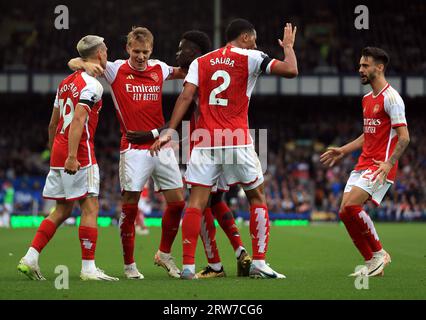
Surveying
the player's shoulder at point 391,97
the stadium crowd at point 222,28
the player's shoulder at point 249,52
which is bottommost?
the player's shoulder at point 391,97

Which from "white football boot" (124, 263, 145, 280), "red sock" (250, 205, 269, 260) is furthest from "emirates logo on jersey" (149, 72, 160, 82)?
"white football boot" (124, 263, 145, 280)

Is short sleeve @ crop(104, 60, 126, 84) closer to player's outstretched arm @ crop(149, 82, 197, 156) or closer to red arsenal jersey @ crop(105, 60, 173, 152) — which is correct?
red arsenal jersey @ crop(105, 60, 173, 152)

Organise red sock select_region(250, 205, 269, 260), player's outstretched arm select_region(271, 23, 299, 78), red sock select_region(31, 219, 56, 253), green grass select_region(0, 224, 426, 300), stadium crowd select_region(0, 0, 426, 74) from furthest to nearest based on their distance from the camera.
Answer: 1. stadium crowd select_region(0, 0, 426, 74)
2. red sock select_region(31, 219, 56, 253)
3. red sock select_region(250, 205, 269, 260)
4. player's outstretched arm select_region(271, 23, 299, 78)
5. green grass select_region(0, 224, 426, 300)

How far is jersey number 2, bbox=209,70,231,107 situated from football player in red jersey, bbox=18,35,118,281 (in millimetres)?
1082

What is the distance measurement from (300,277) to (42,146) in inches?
1246

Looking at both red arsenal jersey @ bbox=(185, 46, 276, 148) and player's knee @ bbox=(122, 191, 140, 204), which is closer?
red arsenal jersey @ bbox=(185, 46, 276, 148)

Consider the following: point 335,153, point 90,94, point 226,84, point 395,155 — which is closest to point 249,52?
point 226,84

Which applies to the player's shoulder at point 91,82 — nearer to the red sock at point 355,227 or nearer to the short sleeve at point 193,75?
the short sleeve at point 193,75

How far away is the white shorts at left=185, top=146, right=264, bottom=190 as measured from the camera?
8.55m

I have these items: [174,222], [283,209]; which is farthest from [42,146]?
[174,222]

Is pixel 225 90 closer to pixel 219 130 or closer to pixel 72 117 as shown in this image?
pixel 219 130

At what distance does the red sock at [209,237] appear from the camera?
372 inches

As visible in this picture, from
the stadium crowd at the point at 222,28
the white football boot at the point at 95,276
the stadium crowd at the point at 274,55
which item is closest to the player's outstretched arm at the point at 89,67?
the white football boot at the point at 95,276

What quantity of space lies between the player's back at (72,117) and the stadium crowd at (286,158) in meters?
22.2
